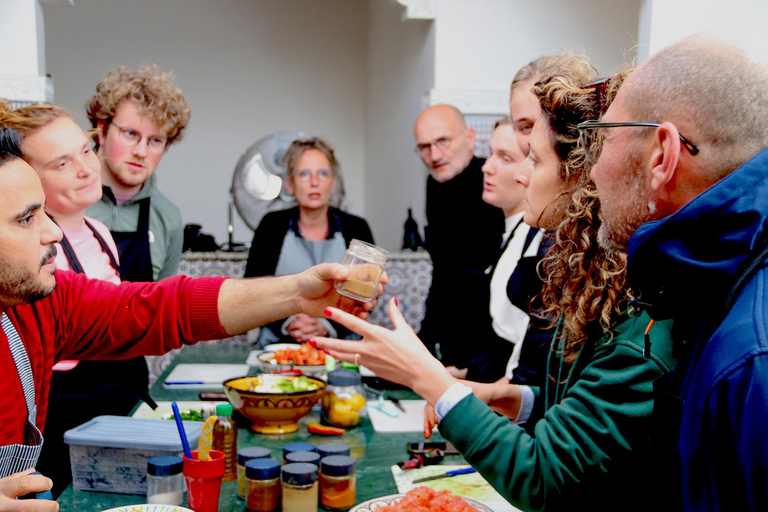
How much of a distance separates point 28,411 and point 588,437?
123 cm

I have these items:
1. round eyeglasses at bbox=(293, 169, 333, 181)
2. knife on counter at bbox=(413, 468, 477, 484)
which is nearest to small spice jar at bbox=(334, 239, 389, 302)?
knife on counter at bbox=(413, 468, 477, 484)

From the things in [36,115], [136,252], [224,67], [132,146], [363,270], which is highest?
[224,67]

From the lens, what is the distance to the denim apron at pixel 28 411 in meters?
1.50

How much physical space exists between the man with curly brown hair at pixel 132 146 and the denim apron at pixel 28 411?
1.37m

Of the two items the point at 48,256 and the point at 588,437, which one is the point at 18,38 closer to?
the point at 48,256

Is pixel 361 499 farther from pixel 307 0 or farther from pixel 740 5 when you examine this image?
pixel 307 0

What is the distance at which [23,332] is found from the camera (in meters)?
1.64

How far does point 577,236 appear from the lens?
60.1 inches

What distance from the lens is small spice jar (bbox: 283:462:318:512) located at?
1590mm

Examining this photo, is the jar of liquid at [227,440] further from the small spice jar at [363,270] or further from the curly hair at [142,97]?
the curly hair at [142,97]

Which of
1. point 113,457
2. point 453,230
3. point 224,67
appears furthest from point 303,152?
point 224,67

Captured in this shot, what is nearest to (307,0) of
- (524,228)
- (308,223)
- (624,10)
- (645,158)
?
(624,10)

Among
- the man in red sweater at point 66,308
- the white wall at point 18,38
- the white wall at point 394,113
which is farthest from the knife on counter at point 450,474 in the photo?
the white wall at point 18,38

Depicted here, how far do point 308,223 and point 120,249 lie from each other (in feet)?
3.88
